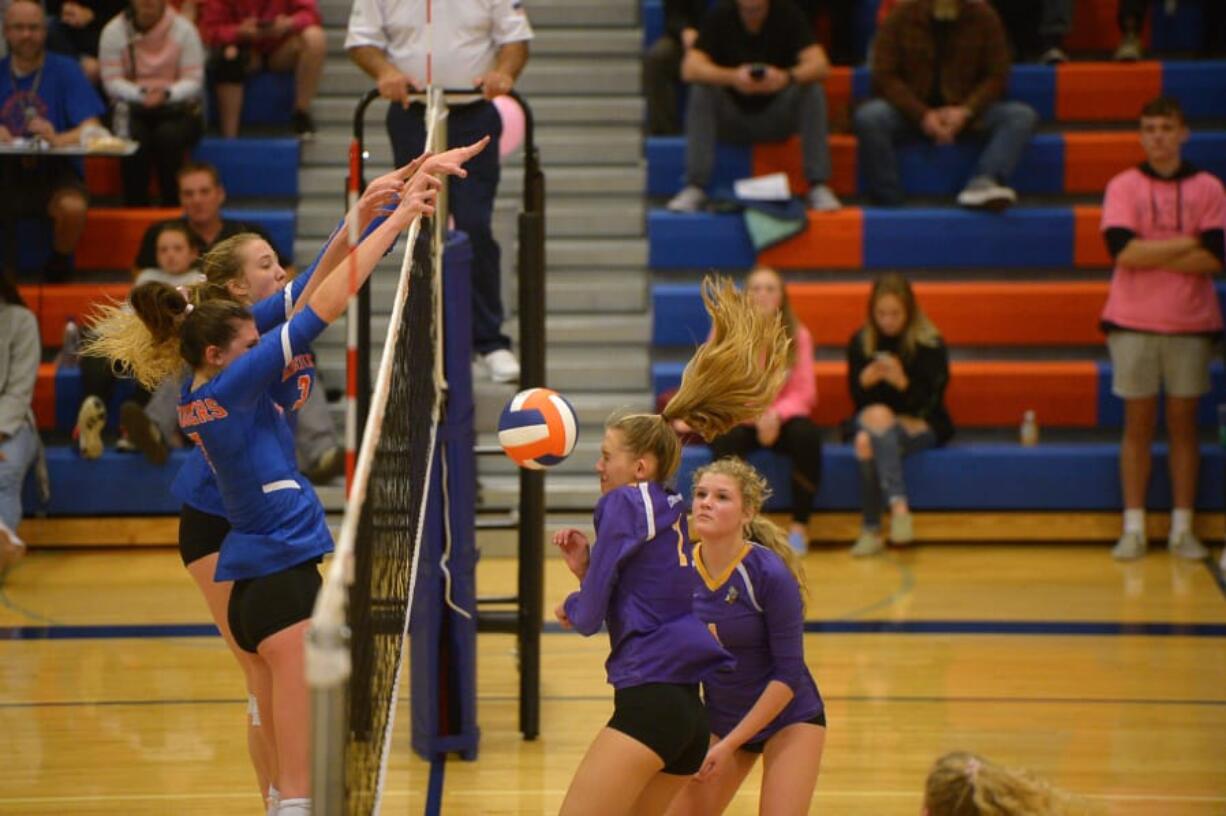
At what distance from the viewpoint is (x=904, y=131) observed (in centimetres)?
1091

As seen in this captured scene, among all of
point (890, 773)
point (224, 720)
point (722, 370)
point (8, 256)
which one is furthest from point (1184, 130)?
point (8, 256)

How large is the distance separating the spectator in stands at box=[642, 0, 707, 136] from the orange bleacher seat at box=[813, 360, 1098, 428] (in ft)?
6.87

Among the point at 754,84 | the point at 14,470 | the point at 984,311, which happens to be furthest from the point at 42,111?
the point at 984,311

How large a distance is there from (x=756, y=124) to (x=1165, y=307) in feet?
8.83

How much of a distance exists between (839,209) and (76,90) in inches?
179

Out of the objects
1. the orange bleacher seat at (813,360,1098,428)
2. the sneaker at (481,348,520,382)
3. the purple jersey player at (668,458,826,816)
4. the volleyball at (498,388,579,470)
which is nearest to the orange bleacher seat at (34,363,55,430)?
the sneaker at (481,348,520,382)

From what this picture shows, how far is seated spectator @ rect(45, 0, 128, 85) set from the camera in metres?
11.0

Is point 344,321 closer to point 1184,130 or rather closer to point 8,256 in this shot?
point 8,256

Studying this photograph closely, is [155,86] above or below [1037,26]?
below

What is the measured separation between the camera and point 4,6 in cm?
1066

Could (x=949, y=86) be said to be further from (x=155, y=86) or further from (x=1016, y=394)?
(x=155, y=86)

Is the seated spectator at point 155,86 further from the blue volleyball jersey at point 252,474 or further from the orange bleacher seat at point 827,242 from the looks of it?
the blue volleyball jersey at point 252,474

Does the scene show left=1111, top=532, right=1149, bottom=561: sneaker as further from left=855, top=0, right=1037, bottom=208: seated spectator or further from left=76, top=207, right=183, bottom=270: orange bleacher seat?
left=76, top=207, right=183, bottom=270: orange bleacher seat

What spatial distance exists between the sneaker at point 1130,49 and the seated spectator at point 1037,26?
35 cm
